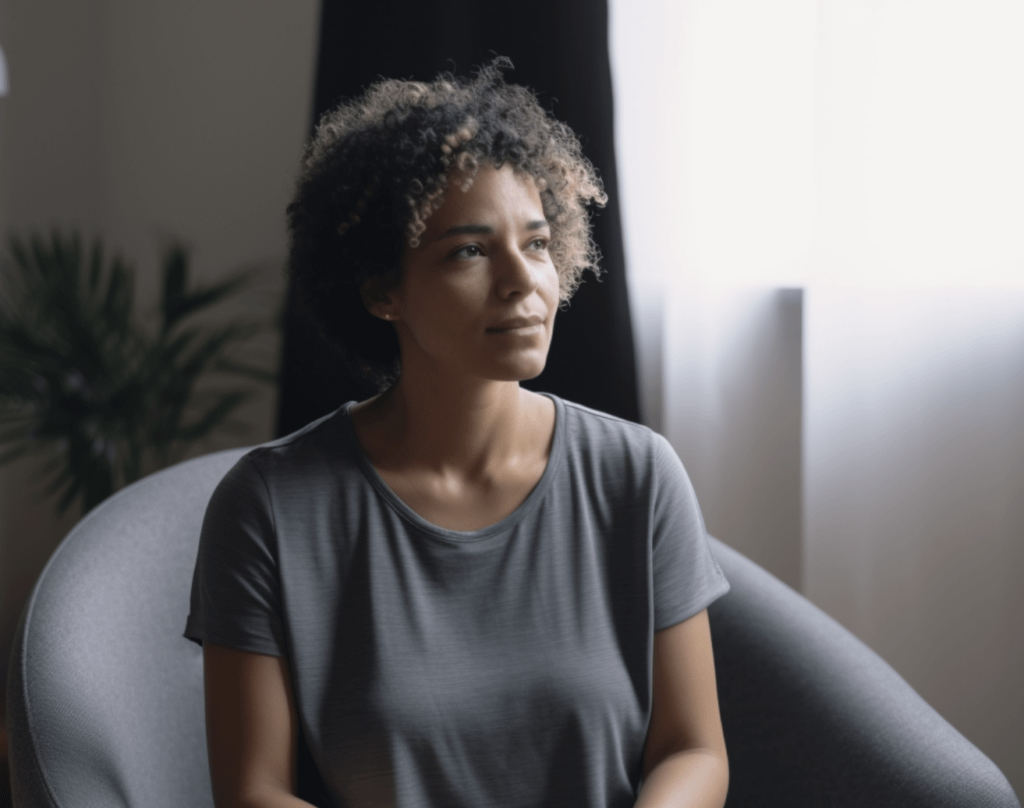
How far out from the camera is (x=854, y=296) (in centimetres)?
175

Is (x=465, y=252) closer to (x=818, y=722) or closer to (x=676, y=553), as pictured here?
(x=676, y=553)

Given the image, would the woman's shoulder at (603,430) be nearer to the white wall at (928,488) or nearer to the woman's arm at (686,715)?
the woman's arm at (686,715)

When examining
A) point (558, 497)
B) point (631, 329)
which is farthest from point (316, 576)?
point (631, 329)

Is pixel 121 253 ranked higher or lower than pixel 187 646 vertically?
higher

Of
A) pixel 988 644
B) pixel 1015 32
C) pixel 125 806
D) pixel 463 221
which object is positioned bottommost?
pixel 988 644

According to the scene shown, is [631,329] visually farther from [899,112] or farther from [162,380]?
[162,380]

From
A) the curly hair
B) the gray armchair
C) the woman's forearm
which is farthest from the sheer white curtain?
the woman's forearm

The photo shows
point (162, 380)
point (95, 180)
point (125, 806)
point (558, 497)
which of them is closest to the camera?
point (125, 806)

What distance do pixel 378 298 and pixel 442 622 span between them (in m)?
0.36

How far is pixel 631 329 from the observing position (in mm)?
1934

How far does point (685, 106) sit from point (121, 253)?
1631 millimetres

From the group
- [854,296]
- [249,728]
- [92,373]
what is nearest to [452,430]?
[249,728]

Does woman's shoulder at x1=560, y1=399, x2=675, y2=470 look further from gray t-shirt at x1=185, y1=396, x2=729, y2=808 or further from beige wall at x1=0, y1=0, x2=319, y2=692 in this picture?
beige wall at x1=0, y1=0, x2=319, y2=692

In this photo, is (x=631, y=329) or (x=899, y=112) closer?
(x=899, y=112)
